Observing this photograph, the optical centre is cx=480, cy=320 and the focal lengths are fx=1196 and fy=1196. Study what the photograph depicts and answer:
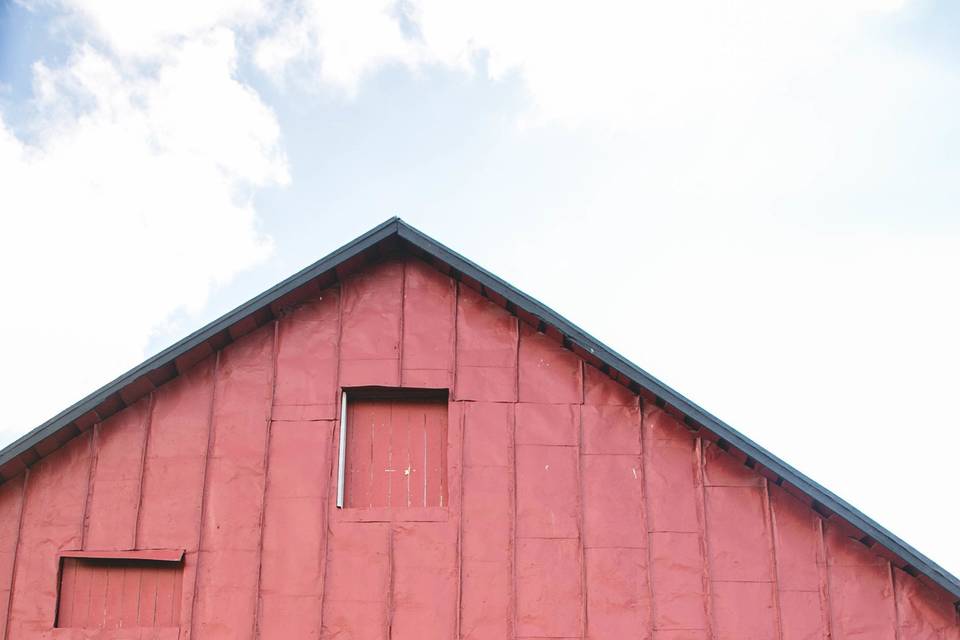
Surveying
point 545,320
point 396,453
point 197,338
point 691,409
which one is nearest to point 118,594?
point 197,338

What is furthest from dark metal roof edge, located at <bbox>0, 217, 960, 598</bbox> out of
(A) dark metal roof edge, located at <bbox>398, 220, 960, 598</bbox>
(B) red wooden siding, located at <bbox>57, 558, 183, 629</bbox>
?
(B) red wooden siding, located at <bbox>57, 558, 183, 629</bbox>

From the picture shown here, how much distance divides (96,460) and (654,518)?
6423 mm

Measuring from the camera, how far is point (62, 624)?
13234 millimetres

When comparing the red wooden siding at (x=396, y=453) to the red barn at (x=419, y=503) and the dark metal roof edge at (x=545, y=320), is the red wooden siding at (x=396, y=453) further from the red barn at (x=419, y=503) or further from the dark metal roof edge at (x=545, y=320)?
the dark metal roof edge at (x=545, y=320)

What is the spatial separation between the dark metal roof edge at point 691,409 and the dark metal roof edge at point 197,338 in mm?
506

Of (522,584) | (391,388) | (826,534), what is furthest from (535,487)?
(826,534)

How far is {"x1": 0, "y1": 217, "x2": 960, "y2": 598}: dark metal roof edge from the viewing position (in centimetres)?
1285

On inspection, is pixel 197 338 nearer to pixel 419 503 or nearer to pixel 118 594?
pixel 118 594

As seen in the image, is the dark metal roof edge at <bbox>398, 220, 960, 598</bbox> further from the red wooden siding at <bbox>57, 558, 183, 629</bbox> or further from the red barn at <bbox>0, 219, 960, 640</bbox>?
the red wooden siding at <bbox>57, 558, 183, 629</bbox>

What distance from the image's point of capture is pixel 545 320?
45.9 ft

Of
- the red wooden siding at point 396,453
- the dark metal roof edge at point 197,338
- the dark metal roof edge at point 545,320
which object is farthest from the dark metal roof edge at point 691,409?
the red wooden siding at point 396,453

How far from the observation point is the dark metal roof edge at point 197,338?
13.5m

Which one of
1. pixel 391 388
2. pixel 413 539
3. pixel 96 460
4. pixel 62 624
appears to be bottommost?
pixel 62 624

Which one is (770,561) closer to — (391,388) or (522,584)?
(522,584)
